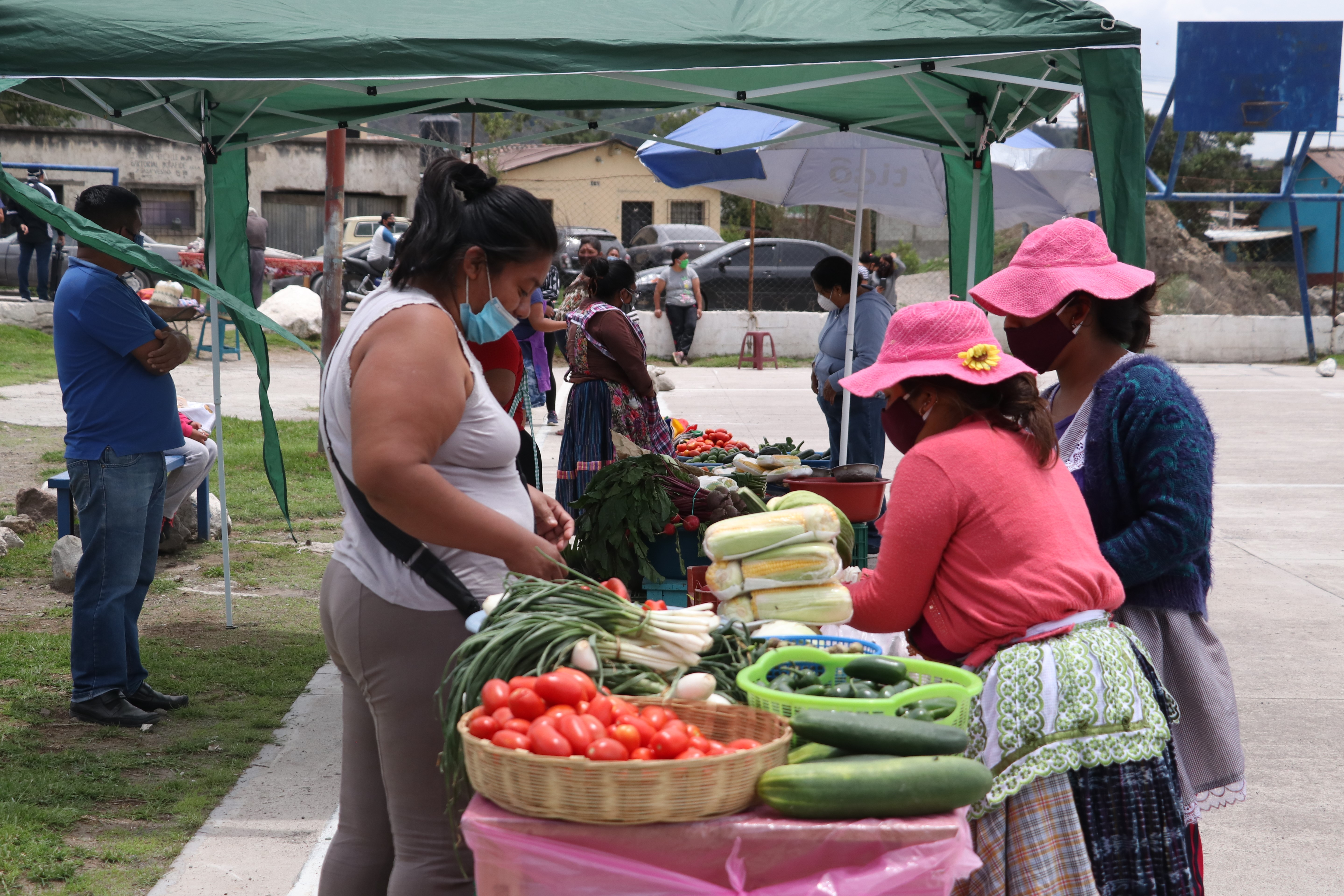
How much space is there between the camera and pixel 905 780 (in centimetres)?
186

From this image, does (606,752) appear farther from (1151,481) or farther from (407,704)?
(1151,481)

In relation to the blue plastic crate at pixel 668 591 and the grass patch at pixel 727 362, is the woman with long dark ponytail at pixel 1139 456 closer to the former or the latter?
the blue plastic crate at pixel 668 591

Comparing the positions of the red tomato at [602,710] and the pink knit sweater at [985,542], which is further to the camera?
the pink knit sweater at [985,542]

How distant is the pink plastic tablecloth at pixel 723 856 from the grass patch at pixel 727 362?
17.7m

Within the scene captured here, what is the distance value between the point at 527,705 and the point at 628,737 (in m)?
0.19

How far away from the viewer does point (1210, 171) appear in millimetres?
33219

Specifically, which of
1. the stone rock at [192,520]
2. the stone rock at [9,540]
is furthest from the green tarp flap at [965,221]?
the stone rock at [9,540]

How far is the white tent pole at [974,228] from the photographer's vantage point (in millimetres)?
5848

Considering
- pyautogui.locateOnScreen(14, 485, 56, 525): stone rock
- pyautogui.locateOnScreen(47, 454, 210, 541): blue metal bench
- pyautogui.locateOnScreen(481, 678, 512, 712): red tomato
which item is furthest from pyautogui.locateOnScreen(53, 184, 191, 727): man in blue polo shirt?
pyautogui.locateOnScreen(14, 485, 56, 525): stone rock

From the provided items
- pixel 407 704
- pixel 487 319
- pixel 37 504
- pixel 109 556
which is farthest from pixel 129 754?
pixel 37 504

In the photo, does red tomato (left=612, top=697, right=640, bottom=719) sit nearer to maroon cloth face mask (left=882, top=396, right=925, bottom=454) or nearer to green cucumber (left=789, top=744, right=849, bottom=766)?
green cucumber (left=789, top=744, right=849, bottom=766)

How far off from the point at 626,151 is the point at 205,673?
100 feet

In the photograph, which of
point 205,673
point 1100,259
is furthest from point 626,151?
point 1100,259

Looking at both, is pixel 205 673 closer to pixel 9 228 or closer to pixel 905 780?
pixel 905 780
